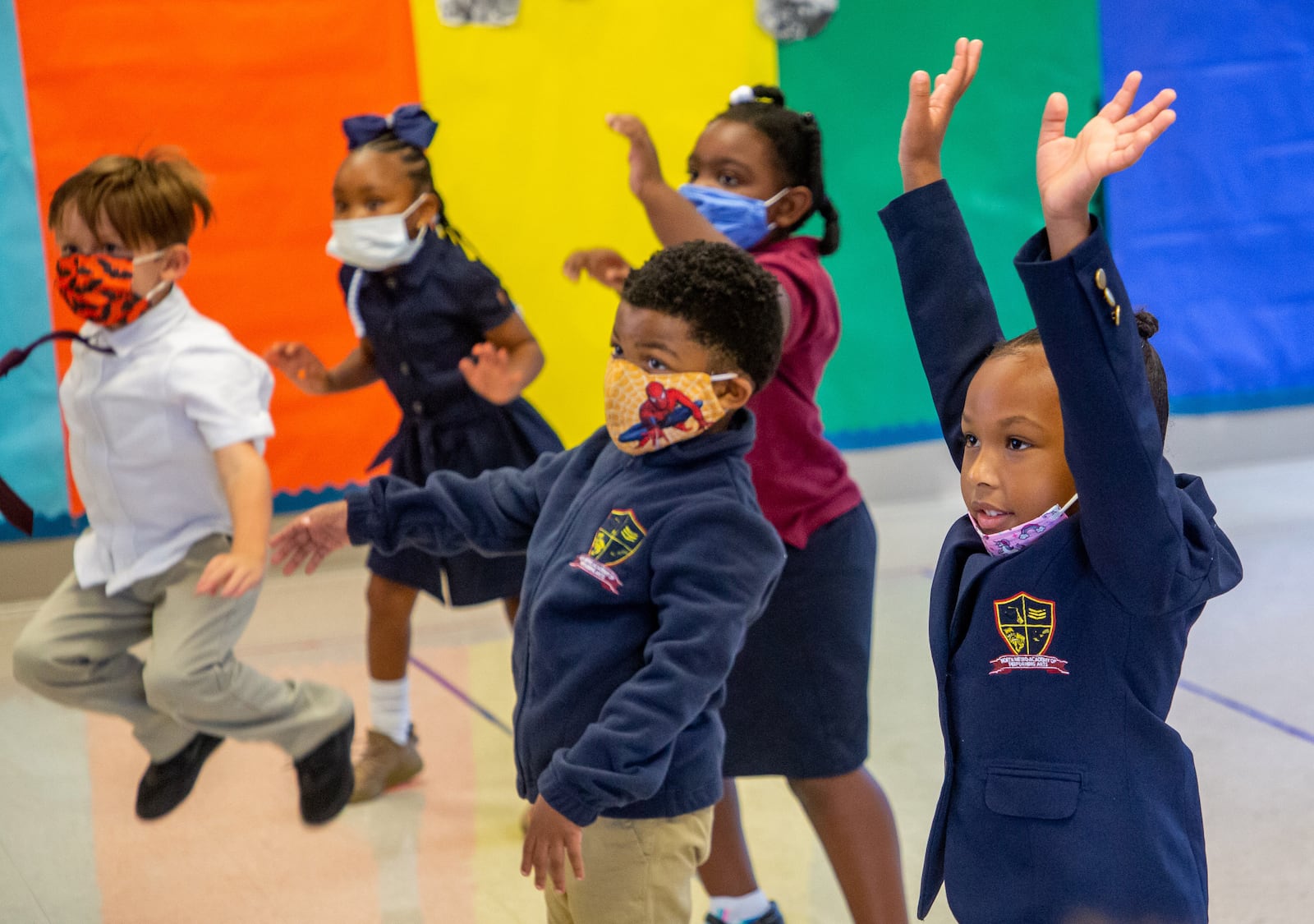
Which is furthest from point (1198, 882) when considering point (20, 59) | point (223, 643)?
point (20, 59)

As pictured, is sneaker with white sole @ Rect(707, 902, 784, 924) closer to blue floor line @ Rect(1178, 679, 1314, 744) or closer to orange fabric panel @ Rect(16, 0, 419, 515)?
blue floor line @ Rect(1178, 679, 1314, 744)

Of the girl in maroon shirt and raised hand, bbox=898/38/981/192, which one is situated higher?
raised hand, bbox=898/38/981/192

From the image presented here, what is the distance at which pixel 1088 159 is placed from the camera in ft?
3.86

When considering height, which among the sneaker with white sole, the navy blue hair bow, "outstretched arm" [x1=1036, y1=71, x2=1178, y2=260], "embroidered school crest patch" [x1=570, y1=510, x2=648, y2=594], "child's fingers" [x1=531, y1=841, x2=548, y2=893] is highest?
"outstretched arm" [x1=1036, y1=71, x2=1178, y2=260]

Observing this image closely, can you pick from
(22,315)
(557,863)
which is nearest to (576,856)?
(557,863)

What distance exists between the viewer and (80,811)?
3.13 metres

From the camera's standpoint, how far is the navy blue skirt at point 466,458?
3.08 meters

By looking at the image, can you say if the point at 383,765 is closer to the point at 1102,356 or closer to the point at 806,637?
the point at 806,637

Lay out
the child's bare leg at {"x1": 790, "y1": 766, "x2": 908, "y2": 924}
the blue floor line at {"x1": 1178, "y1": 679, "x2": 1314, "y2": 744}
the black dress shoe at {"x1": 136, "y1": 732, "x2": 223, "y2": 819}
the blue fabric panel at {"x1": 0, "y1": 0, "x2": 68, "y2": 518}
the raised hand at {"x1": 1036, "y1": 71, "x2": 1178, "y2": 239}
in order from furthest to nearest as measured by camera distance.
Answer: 1. the blue fabric panel at {"x1": 0, "y1": 0, "x2": 68, "y2": 518}
2. the blue floor line at {"x1": 1178, "y1": 679, "x2": 1314, "y2": 744}
3. the black dress shoe at {"x1": 136, "y1": 732, "x2": 223, "y2": 819}
4. the child's bare leg at {"x1": 790, "y1": 766, "x2": 908, "y2": 924}
5. the raised hand at {"x1": 1036, "y1": 71, "x2": 1178, "y2": 239}

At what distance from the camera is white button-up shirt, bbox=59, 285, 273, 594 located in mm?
2518

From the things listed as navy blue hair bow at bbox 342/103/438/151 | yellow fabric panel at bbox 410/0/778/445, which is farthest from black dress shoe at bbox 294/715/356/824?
yellow fabric panel at bbox 410/0/778/445

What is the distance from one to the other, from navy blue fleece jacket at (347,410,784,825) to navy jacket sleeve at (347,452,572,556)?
0.08 m

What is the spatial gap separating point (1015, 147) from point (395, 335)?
2.98m

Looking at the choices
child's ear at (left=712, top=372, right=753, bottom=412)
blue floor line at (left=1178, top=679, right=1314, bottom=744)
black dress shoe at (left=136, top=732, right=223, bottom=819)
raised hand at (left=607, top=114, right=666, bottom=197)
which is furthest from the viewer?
blue floor line at (left=1178, top=679, right=1314, bottom=744)
